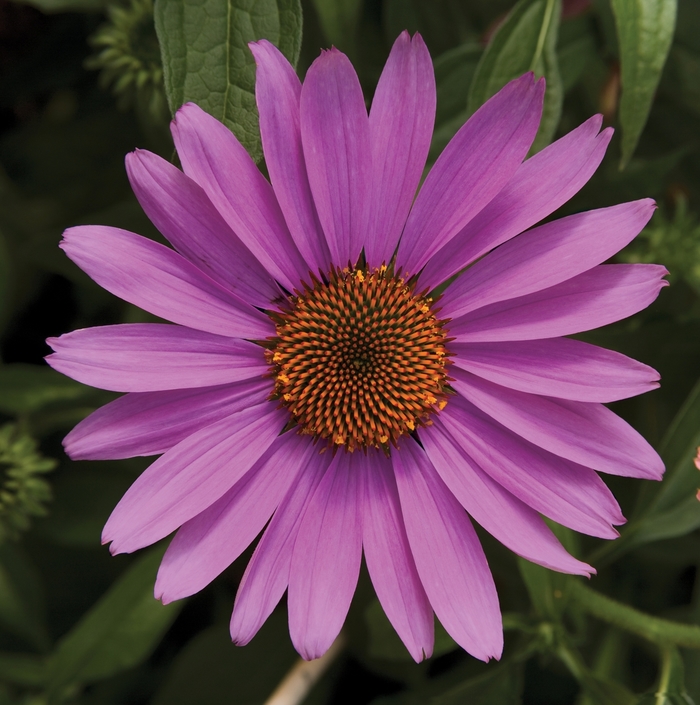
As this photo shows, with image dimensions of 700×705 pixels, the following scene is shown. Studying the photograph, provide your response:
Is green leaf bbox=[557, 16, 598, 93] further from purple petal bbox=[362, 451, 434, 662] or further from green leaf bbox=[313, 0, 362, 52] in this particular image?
purple petal bbox=[362, 451, 434, 662]

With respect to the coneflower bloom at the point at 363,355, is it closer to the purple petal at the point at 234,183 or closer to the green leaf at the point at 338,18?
the purple petal at the point at 234,183

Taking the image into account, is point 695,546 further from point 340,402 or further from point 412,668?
point 340,402

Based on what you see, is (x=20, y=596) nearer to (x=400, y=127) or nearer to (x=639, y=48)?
(x=400, y=127)

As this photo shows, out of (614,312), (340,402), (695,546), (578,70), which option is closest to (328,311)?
(340,402)

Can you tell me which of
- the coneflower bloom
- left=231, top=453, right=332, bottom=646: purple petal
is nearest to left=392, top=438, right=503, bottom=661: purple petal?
the coneflower bloom

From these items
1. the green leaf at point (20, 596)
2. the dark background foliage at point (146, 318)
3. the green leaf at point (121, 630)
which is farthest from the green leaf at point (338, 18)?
the green leaf at point (20, 596)

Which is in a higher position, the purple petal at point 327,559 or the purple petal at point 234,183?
the purple petal at point 234,183

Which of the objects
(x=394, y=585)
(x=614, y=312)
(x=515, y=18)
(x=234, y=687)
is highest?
(x=515, y=18)
